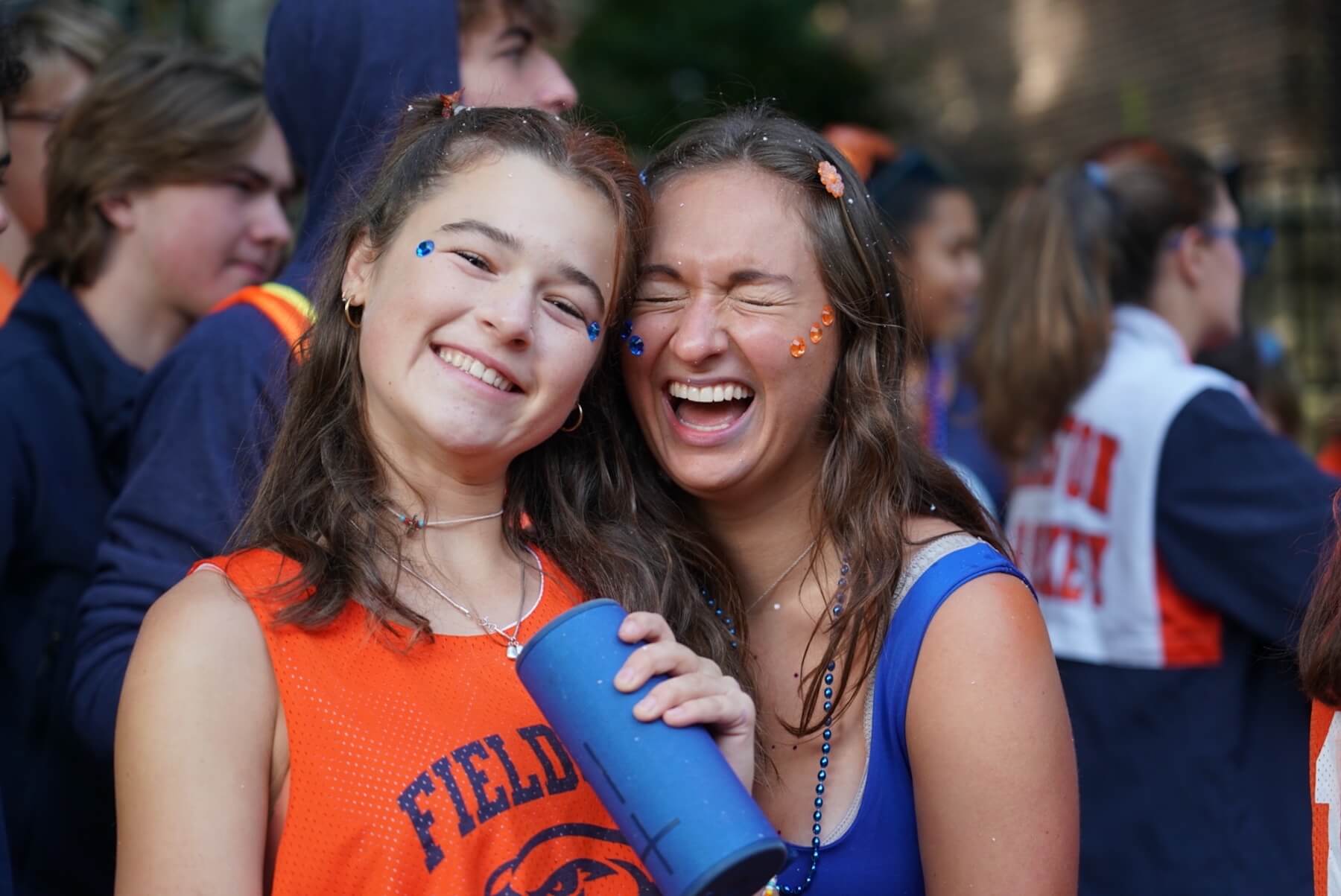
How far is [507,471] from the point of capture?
7.15 ft

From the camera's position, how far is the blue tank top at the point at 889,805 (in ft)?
6.58

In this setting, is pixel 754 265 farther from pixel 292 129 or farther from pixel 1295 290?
pixel 1295 290

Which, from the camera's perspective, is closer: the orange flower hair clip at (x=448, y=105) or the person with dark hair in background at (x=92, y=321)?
the orange flower hair clip at (x=448, y=105)

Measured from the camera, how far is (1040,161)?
39.3 ft

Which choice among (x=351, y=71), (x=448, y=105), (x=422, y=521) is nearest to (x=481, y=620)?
(x=422, y=521)

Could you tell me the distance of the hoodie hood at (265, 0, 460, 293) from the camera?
8.69ft

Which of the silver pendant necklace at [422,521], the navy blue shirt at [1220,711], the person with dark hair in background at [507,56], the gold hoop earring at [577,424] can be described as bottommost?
the navy blue shirt at [1220,711]

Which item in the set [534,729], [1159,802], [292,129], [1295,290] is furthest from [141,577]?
[1295,290]

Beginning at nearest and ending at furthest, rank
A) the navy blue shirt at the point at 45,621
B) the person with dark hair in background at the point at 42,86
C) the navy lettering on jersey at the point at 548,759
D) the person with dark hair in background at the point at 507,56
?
1. the navy lettering on jersey at the point at 548,759
2. the navy blue shirt at the point at 45,621
3. the person with dark hair in background at the point at 507,56
4. the person with dark hair in background at the point at 42,86

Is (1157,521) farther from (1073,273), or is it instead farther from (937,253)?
(937,253)

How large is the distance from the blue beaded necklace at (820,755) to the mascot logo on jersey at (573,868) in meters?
0.26

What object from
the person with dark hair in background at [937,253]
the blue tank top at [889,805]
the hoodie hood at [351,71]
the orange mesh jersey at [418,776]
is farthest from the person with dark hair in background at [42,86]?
the person with dark hair in background at [937,253]

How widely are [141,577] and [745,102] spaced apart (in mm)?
1296

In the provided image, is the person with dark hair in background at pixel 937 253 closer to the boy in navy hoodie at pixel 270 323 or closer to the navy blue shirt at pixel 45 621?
the boy in navy hoodie at pixel 270 323
